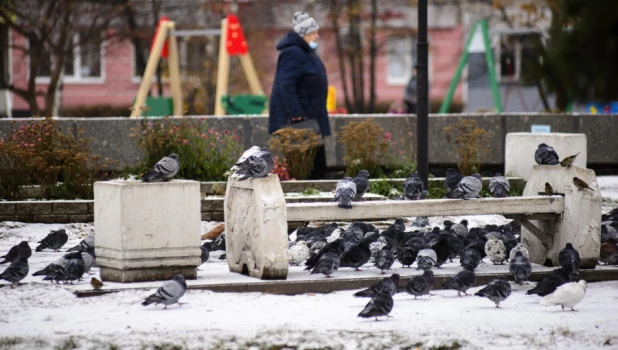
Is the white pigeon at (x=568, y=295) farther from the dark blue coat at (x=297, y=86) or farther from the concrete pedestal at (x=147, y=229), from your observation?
the dark blue coat at (x=297, y=86)

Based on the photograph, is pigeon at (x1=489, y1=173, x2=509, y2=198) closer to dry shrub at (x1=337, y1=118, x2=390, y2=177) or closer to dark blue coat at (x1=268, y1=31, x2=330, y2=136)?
dark blue coat at (x1=268, y1=31, x2=330, y2=136)

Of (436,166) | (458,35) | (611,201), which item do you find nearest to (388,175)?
(436,166)

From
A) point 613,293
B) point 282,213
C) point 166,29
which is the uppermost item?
point 166,29

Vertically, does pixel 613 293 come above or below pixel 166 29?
below

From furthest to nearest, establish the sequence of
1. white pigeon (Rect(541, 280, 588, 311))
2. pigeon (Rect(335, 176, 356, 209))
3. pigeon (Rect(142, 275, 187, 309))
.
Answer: pigeon (Rect(335, 176, 356, 209))
white pigeon (Rect(541, 280, 588, 311))
pigeon (Rect(142, 275, 187, 309))

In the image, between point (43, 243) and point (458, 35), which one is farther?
point (458, 35)

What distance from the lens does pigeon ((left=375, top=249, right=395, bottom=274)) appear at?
8.95 metres

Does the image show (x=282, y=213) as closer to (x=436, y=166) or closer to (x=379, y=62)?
(x=436, y=166)

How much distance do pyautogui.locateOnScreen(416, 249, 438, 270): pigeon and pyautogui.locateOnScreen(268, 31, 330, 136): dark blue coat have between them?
4.87 m

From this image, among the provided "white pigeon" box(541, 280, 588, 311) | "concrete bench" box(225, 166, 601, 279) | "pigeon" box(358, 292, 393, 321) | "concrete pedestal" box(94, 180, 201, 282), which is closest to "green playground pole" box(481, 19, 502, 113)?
"concrete bench" box(225, 166, 601, 279)

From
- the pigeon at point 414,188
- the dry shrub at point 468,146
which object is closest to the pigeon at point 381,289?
the pigeon at point 414,188

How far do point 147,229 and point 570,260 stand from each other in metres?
3.28

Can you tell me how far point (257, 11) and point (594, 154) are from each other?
19.2m

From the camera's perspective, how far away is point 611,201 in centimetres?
1448
